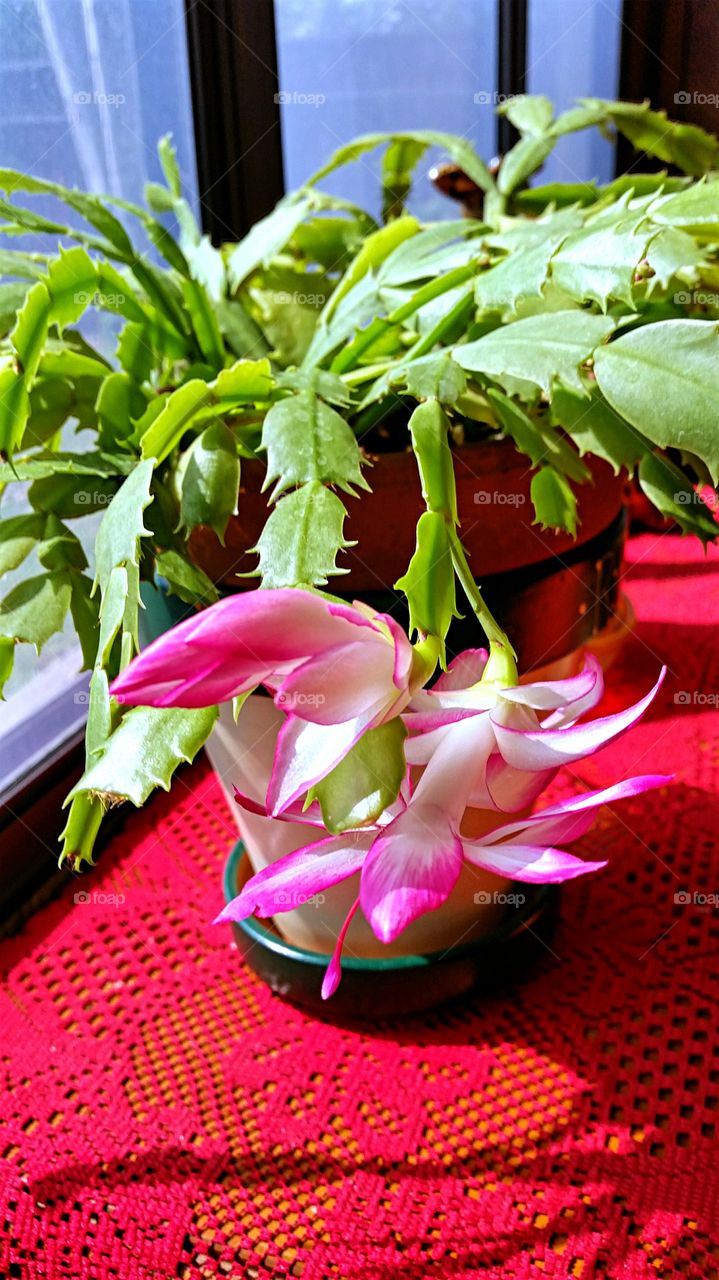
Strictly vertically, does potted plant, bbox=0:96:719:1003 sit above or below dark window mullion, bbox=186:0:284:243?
below

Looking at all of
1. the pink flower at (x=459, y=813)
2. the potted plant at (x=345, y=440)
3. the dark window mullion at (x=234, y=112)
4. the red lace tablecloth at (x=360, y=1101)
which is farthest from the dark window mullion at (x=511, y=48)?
the pink flower at (x=459, y=813)

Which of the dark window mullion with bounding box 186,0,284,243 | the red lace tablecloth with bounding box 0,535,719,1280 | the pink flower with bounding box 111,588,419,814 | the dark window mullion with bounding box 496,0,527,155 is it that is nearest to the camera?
the pink flower with bounding box 111,588,419,814

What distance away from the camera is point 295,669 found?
0.35 metres

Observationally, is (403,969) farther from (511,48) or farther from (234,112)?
(511,48)

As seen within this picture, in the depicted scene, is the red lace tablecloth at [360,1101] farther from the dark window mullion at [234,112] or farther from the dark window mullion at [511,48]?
the dark window mullion at [511,48]

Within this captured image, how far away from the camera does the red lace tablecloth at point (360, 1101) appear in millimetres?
554

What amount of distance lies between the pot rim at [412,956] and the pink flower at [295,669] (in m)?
0.32

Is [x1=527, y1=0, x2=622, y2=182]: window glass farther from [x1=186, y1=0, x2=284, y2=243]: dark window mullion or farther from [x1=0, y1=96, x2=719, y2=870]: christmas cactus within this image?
[x1=0, y1=96, x2=719, y2=870]: christmas cactus

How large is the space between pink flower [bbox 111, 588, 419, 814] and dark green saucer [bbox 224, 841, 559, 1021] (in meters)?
0.33

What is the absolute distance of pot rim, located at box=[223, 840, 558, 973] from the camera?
67 centimetres

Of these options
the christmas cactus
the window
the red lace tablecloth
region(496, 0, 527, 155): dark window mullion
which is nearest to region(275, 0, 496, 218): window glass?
region(496, 0, 527, 155): dark window mullion

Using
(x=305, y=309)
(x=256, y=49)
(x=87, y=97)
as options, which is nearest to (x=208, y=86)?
(x=256, y=49)

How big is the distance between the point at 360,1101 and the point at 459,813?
1.10 ft

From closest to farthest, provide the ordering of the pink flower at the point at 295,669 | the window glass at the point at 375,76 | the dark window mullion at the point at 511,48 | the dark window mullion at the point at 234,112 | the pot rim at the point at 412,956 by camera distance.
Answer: the pink flower at the point at 295,669, the pot rim at the point at 412,956, the dark window mullion at the point at 234,112, the window glass at the point at 375,76, the dark window mullion at the point at 511,48
